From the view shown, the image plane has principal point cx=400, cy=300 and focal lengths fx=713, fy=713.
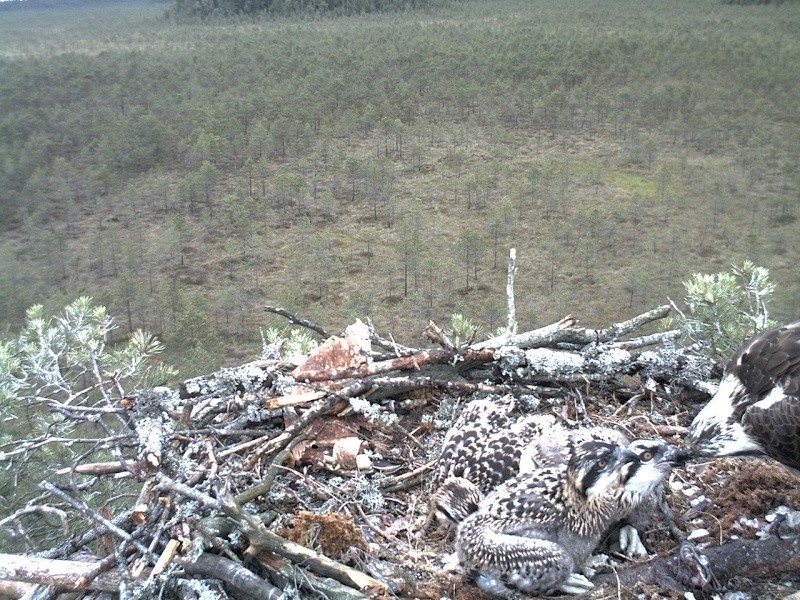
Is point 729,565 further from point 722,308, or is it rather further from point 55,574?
point 55,574

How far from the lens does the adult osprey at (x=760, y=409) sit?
302 centimetres

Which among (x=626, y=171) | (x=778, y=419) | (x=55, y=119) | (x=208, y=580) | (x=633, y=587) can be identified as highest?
(x=778, y=419)

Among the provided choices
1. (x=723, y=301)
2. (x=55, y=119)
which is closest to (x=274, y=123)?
(x=55, y=119)

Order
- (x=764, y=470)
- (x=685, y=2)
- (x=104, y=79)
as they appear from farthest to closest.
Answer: (x=685, y=2) → (x=104, y=79) → (x=764, y=470)

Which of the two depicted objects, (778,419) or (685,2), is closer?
(778,419)

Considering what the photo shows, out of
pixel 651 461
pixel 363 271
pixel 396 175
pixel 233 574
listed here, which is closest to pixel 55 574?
pixel 233 574

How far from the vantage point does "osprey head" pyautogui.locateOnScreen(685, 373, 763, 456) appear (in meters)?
3.12

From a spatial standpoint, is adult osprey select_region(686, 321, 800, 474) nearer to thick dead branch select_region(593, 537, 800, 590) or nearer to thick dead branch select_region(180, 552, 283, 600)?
thick dead branch select_region(593, 537, 800, 590)

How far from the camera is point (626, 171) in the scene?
2859cm

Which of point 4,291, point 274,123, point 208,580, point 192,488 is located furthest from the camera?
point 274,123

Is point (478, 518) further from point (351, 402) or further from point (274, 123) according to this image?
point (274, 123)

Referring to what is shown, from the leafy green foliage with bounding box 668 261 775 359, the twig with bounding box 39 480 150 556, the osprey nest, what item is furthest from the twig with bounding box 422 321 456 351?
the twig with bounding box 39 480 150 556

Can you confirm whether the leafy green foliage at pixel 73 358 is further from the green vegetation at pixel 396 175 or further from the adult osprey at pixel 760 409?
the green vegetation at pixel 396 175

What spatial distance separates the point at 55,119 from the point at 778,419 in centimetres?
3507
